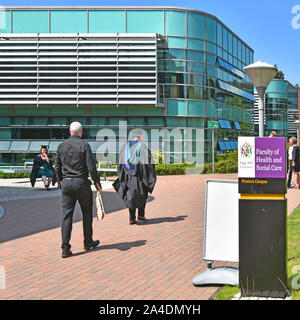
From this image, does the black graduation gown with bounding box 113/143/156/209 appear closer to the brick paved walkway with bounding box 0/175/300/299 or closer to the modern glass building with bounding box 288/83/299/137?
the brick paved walkway with bounding box 0/175/300/299

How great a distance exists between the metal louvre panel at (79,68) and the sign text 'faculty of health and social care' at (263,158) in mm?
24703

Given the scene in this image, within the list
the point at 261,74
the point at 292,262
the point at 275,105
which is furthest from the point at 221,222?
the point at 275,105

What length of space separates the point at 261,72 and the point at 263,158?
3033 millimetres

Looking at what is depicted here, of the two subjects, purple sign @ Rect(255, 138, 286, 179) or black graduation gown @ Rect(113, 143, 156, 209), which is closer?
purple sign @ Rect(255, 138, 286, 179)

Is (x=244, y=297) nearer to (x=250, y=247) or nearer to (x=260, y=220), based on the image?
(x=250, y=247)

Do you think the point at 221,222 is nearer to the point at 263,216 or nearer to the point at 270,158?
the point at 263,216

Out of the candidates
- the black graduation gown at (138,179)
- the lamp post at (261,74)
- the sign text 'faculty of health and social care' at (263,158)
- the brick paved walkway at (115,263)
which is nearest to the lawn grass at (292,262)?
the brick paved walkway at (115,263)

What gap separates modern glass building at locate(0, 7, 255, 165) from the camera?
94.0ft

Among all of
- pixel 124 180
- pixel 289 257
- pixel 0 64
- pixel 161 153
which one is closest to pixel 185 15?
pixel 161 153

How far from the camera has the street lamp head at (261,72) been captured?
6.85 meters

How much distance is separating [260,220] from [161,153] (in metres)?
23.0

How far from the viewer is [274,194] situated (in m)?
4.24

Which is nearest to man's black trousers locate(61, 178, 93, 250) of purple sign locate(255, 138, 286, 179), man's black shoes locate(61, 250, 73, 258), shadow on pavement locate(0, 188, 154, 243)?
man's black shoes locate(61, 250, 73, 258)

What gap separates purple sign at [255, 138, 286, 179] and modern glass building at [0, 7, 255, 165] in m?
24.7
